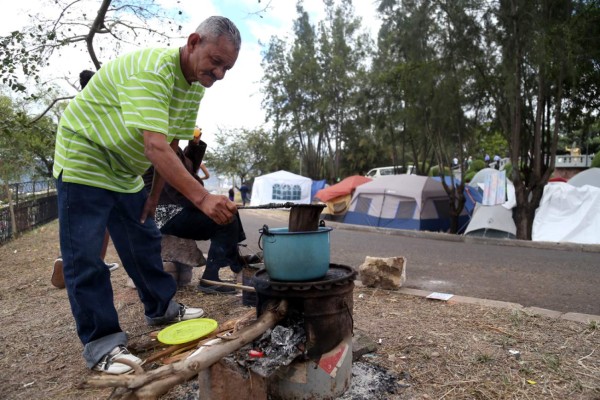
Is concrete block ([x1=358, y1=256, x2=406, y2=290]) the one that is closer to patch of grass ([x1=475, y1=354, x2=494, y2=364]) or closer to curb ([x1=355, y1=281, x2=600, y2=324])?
curb ([x1=355, y1=281, x2=600, y2=324])

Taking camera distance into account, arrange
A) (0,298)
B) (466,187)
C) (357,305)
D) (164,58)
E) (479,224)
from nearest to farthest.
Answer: (164,58) < (357,305) < (0,298) < (479,224) < (466,187)

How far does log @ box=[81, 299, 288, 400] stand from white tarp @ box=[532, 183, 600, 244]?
1018 centimetres

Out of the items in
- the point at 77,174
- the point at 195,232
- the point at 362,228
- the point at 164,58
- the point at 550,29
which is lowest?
the point at 362,228

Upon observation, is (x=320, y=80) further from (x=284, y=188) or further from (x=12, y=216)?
(x=12, y=216)

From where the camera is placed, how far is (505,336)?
10.0 feet

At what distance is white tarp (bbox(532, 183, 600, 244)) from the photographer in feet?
32.6

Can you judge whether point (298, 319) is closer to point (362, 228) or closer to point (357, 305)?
point (357, 305)

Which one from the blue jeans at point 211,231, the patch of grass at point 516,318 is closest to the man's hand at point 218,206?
the blue jeans at point 211,231

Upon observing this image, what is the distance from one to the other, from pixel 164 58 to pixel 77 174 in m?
0.82

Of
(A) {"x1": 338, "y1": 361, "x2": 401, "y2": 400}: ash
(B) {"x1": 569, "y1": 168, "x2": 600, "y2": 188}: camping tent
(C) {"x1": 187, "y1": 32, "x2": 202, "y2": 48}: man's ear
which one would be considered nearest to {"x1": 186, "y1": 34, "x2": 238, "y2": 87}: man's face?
(C) {"x1": 187, "y1": 32, "x2": 202, "y2": 48}: man's ear

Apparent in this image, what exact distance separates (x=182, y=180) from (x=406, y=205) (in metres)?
12.6

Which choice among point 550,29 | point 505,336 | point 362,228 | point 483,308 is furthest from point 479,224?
point 505,336

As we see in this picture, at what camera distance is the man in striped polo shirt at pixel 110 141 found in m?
2.22

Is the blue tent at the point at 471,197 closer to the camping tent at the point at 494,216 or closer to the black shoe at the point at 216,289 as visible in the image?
the camping tent at the point at 494,216
